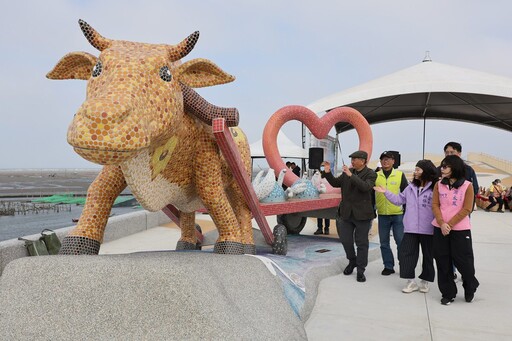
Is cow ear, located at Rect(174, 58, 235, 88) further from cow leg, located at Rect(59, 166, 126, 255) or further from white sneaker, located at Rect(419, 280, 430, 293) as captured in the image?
Result: white sneaker, located at Rect(419, 280, 430, 293)

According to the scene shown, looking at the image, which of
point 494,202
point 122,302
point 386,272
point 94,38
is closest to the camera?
point 122,302

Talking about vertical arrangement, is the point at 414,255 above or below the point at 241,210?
below

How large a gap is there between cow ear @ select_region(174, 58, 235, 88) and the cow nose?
2.81ft

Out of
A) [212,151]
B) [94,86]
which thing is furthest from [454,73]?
[94,86]

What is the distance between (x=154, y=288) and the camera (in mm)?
2473

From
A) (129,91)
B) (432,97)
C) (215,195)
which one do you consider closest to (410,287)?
(215,195)

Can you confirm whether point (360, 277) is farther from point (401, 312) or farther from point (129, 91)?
point (129, 91)

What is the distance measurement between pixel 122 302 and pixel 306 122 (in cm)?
614

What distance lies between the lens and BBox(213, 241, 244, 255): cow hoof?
12.1 feet

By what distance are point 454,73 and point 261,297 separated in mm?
13968

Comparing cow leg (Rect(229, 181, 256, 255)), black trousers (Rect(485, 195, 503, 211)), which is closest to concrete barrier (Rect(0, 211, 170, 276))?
cow leg (Rect(229, 181, 256, 255))

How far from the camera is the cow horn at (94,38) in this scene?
2.93m

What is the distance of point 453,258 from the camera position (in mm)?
4109

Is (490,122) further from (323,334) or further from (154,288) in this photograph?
(154,288)
